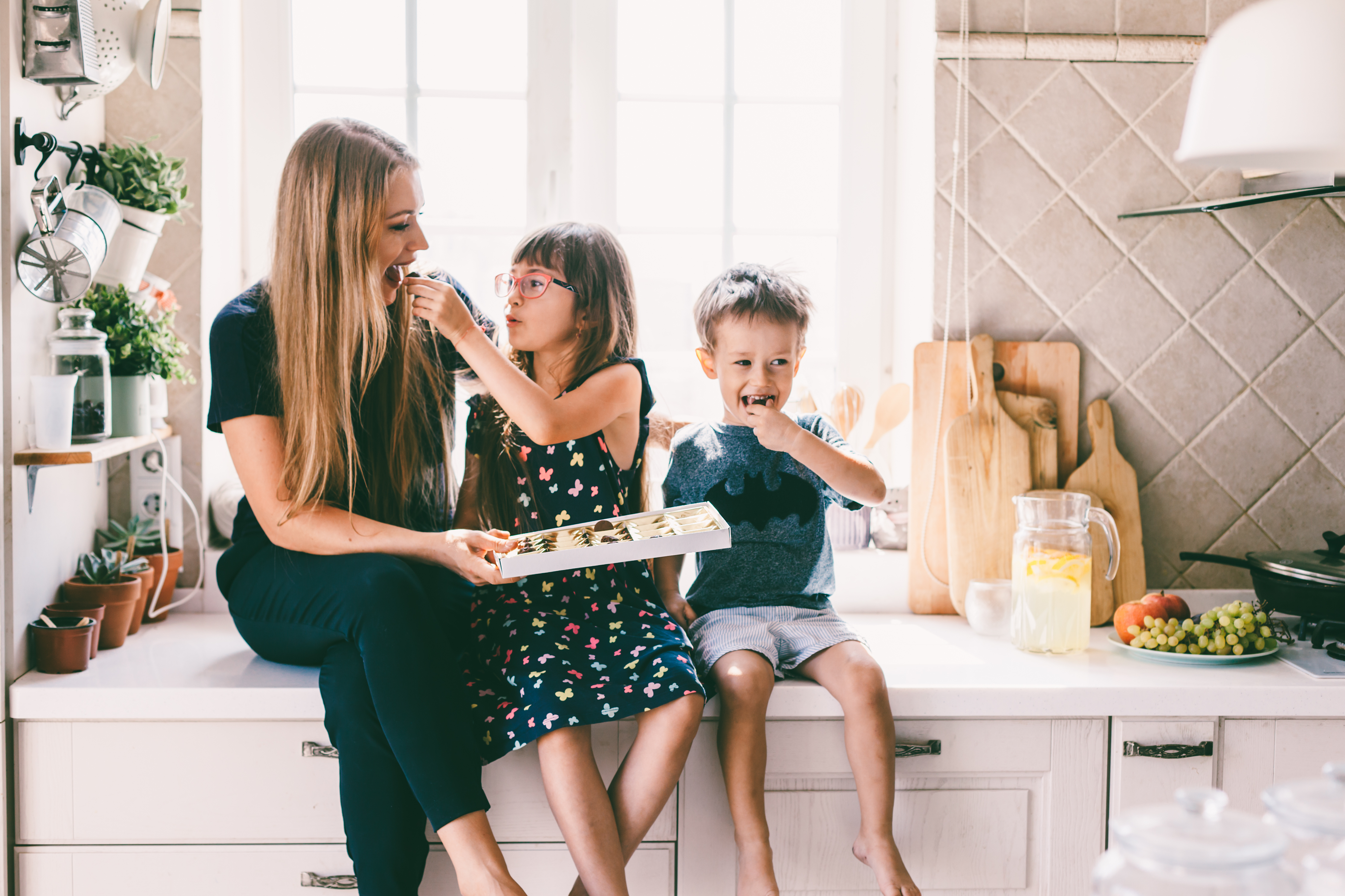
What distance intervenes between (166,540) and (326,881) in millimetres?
664

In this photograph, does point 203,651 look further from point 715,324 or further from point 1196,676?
point 1196,676

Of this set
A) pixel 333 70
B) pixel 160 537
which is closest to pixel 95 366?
pixel 160 537

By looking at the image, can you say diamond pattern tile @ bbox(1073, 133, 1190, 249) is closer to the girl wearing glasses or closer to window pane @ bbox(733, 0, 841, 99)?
window pane @ bbox(733, 0, 841, 99)

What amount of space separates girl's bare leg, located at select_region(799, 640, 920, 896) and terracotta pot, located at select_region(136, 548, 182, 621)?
109 centimetres

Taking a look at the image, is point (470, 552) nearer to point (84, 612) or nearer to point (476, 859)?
point (476, 859)

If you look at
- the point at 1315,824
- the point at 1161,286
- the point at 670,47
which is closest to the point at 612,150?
the point at 670,47

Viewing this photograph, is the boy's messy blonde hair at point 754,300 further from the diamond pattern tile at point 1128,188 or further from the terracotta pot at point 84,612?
the terracotta pot at point 84,612

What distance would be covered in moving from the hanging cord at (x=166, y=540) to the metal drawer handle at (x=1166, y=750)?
150 centimetres

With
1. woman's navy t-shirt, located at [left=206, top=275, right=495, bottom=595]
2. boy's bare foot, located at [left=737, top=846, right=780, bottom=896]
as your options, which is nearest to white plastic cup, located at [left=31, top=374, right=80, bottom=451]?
woman's navy t-shirt, located at [left=206, top=275, right=495, bottom=595]

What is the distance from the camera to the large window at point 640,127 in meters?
1.91

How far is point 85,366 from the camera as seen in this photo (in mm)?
1461

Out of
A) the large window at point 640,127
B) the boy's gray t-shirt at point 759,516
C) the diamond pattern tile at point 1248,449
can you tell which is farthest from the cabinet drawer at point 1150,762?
the large window at point 640,127

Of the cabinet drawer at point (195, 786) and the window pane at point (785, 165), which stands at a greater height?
the window pane at point (785, 165)

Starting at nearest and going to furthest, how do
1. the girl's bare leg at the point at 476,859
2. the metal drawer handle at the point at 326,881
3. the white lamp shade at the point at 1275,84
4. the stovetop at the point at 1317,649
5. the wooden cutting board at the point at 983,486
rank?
the white lamp shade at the point at 1275,84, the girl's bare leg at the point at 476,859, the metal drawer handle at the point at 326,881, the stovetop at the point at 1317,649, the wooden cutting board at the point at 983,486
